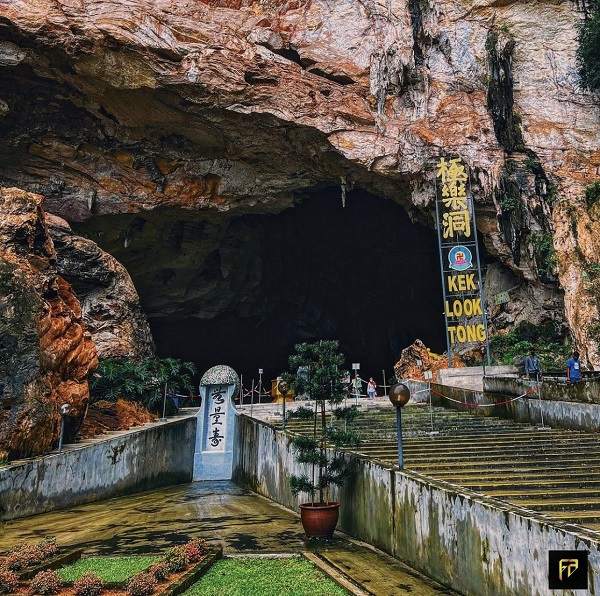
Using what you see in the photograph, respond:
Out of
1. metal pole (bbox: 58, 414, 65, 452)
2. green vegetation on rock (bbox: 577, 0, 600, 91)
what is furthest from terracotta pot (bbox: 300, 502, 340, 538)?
green vegetation on rock (bbox: 577, 0, 600, 91)

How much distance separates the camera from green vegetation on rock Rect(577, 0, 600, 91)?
1841 cm

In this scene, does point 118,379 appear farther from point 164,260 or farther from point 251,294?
point 251,294

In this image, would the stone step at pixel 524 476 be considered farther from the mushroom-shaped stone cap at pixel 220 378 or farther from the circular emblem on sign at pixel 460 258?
the circular emblem on sign at pixel 460 258

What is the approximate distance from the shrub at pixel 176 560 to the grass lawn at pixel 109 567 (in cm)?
29

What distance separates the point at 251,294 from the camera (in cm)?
2516

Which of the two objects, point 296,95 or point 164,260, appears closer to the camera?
point 296,95

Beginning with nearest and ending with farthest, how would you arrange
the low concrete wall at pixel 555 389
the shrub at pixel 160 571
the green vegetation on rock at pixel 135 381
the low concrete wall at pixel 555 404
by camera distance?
the shrub at pixel 160 571 < the low concrete wall at pixel 555 404 < the low concrete wall at pixel 555 389 < the green vegetation on rock at pixel 135 381

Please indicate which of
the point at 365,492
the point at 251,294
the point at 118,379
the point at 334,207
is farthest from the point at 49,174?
the point at 365,492

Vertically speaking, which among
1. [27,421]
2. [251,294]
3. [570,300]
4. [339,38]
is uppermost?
[339,38]

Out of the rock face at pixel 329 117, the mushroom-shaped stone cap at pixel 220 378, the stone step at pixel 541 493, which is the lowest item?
the stone step at pixel 541 493

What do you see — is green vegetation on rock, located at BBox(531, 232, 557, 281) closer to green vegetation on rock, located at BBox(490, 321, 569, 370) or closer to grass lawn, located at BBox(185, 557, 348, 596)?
green vegetation on rock, located at BBox(490, 321, 569, 370)

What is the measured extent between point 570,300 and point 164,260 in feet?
52.1

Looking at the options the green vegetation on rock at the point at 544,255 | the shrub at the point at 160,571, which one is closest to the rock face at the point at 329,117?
the green vegetation on rock at the point at 544,255

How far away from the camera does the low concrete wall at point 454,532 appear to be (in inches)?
149
